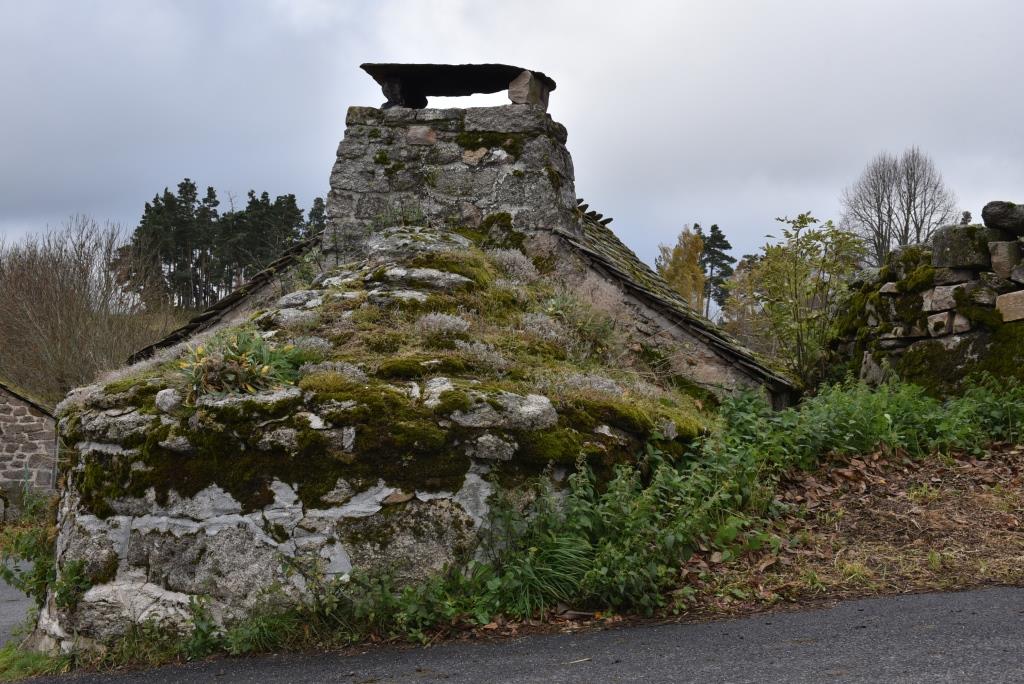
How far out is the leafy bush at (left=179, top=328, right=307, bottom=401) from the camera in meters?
4.91

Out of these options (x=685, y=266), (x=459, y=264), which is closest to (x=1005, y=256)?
(x=459, y=264)

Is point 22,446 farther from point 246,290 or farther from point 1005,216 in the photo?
point 1005,216

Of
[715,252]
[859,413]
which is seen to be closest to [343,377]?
[859,413]

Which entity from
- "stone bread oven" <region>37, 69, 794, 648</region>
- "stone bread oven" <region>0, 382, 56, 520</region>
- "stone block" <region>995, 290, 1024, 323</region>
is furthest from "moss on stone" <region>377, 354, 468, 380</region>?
"stone bread oven" <region>0, 382, 56, 520</region>

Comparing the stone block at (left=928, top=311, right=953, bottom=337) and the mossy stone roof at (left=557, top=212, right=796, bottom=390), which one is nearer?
the mossy stone roof at (left=557, top=212, right=796, bottom=390)

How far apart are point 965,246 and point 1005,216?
0.45m

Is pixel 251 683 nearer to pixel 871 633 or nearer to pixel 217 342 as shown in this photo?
pixel 217 342

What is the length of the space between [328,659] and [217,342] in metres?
2.18

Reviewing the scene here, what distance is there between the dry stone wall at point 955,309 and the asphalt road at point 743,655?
399 centimetres

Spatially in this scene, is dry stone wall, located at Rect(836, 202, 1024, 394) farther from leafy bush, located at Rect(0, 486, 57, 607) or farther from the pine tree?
the pine tree

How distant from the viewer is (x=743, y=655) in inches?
148

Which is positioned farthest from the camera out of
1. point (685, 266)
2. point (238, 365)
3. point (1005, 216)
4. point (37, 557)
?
point (685, 266)

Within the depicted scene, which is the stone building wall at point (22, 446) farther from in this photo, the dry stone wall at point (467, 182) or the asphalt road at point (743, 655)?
the asphalt road at point (743, 655)

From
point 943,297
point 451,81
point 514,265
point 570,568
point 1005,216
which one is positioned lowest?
point 570,568
